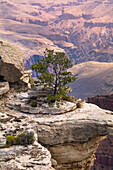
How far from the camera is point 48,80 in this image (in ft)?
114

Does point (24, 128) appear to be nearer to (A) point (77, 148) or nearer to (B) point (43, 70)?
(A) point (77, 148)

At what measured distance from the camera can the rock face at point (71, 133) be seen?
29516 mm

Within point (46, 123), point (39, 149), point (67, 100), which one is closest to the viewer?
point (39, 149)

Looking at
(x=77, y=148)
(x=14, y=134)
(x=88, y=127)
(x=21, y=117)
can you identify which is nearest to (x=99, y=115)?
(x=88, y=127)

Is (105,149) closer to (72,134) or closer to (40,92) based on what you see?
(40,92)

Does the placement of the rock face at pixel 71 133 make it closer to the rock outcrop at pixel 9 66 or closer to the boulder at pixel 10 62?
the rock outcrop at pixel 9 66

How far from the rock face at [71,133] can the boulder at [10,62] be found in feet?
24.0

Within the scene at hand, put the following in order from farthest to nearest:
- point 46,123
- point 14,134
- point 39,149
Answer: point 46,123 < point 14,134 < point 39,149

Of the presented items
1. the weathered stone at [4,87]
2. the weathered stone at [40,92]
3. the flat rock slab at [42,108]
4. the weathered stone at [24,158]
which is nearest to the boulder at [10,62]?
the weathered stone at [4,87]

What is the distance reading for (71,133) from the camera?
30016mm

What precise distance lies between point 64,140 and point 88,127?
345cm

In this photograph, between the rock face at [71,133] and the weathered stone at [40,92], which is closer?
the rock face at [71,133]

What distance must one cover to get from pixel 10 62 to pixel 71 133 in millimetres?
13745

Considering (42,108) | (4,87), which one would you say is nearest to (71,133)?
(42,108)
